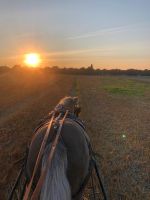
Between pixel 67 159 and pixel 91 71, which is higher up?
pixel 67 159

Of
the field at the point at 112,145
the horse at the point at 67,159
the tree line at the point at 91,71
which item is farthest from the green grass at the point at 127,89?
the tree line at the point at 91,71

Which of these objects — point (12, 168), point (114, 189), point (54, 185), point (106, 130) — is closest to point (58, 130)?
point (54, 185)

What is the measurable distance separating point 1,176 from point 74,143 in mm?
3526

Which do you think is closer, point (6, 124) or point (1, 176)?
point (1, 176)

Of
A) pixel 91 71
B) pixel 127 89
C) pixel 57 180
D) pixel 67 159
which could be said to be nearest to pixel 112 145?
pixel 67 159

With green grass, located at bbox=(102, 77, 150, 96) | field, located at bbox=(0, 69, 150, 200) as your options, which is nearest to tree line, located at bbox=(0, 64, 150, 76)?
green grass, located at bbox=(102, 77, 150, 96)

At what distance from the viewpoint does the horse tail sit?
3855 mm

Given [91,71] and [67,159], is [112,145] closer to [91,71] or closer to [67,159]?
[67,159]

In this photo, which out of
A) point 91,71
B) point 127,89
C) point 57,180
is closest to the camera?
point 57,180

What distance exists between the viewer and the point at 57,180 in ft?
13.3

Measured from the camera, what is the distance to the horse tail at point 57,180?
12.6 ft

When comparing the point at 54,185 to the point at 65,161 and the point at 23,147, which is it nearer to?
the point at 65,161

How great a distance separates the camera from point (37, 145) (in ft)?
16.0

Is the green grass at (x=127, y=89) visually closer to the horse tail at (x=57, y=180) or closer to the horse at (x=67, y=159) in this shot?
the horse at (x=67, y=159)
